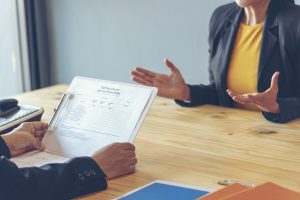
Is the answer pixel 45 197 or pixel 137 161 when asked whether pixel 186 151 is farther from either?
pixel 45 197

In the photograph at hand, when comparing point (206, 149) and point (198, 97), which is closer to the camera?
point (206, 149)

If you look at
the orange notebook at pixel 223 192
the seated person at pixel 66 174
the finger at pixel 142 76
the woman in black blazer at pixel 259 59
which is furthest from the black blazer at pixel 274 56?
the orange notebook at pixel 223 192

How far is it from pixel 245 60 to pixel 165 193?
1.12m

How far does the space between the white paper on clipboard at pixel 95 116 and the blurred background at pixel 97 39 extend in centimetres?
141

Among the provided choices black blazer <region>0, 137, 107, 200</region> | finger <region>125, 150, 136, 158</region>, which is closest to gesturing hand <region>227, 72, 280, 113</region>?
finger <region>125, 150, 136, 158</region>

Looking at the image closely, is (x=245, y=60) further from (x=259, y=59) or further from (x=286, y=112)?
(x=286, y=112)

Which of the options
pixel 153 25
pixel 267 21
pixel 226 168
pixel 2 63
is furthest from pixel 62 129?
pixel 2 63

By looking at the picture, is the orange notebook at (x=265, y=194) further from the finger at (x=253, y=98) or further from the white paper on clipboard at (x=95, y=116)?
the finger at (x=253, y=98)

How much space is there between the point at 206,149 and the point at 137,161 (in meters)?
0.19

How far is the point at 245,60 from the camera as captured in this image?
206 centimetres

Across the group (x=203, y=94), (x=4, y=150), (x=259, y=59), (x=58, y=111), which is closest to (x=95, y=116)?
(x=58, y=111)

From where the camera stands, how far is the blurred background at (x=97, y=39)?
2.75 meters

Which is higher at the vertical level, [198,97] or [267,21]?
[267,21]

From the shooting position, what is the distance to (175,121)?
63.3 inches
